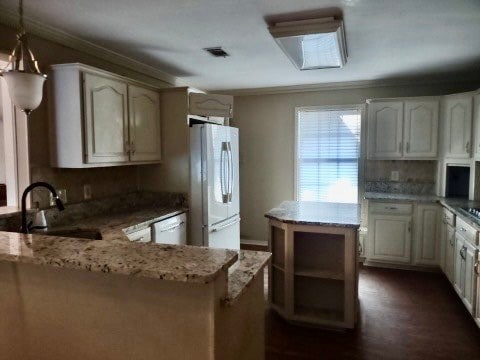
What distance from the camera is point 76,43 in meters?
2.92

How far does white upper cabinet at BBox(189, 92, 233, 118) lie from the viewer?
3643mm

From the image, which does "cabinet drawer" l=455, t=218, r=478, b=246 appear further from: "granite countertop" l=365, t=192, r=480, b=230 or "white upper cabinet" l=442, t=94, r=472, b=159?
"white upper cabinet" l=442, t=94, r=472, b=159

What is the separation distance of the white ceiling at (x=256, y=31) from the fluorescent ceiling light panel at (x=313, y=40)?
0.08 meters

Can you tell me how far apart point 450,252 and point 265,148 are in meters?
2.77

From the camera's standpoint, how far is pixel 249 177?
17.9ft

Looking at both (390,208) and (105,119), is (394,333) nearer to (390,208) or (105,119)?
(390,208)

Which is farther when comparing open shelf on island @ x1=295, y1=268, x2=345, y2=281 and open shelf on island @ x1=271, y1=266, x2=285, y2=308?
open shelf on island @ x1=271, y1=266, x2=285, y2=308

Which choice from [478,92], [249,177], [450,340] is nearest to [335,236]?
[450,340]

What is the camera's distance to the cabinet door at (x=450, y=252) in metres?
3.48

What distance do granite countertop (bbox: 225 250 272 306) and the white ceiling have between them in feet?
5.30

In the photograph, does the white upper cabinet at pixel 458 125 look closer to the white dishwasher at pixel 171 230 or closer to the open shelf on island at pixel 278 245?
the open shelf on island at pixel 278 245

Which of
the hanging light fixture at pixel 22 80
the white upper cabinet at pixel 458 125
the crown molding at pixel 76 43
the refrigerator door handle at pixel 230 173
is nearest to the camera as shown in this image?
the hanging light fixture at pixel 22 80

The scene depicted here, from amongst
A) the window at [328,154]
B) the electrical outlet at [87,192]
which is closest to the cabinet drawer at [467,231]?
the window at [328,154]

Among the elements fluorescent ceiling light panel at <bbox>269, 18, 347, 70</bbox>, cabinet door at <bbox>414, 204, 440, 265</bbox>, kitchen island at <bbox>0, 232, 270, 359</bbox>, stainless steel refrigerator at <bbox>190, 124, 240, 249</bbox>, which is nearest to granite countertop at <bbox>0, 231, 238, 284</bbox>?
→ kitchen island at <bbox>0, 232, 270, 359</bbox>
